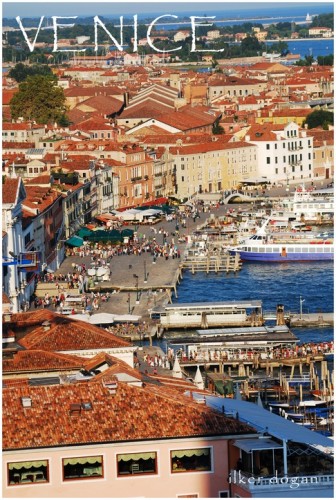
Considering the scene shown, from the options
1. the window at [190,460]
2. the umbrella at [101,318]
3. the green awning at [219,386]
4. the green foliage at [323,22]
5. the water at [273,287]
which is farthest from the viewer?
the green foliage at [323,22]

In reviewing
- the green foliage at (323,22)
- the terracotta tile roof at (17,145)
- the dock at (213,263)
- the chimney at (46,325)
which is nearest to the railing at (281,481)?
the chimney at (46,325)

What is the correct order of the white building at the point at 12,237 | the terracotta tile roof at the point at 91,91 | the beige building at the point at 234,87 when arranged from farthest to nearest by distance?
the beige building at the point at 234,87, the terracotta tile roof at the point at 91,91, the white building at the point at 12,237

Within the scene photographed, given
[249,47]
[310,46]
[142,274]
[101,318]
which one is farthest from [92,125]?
[310,46]

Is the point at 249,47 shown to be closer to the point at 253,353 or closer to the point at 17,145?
the point at 17,145

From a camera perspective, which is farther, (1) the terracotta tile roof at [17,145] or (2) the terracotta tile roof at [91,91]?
(2) the terracotta tile roof at [91,91]

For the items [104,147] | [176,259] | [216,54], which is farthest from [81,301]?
[216,54]

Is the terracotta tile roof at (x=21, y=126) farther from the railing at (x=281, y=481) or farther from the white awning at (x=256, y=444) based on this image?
the railing at (x=281, y=481)

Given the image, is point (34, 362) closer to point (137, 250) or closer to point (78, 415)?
point (78, 415)
